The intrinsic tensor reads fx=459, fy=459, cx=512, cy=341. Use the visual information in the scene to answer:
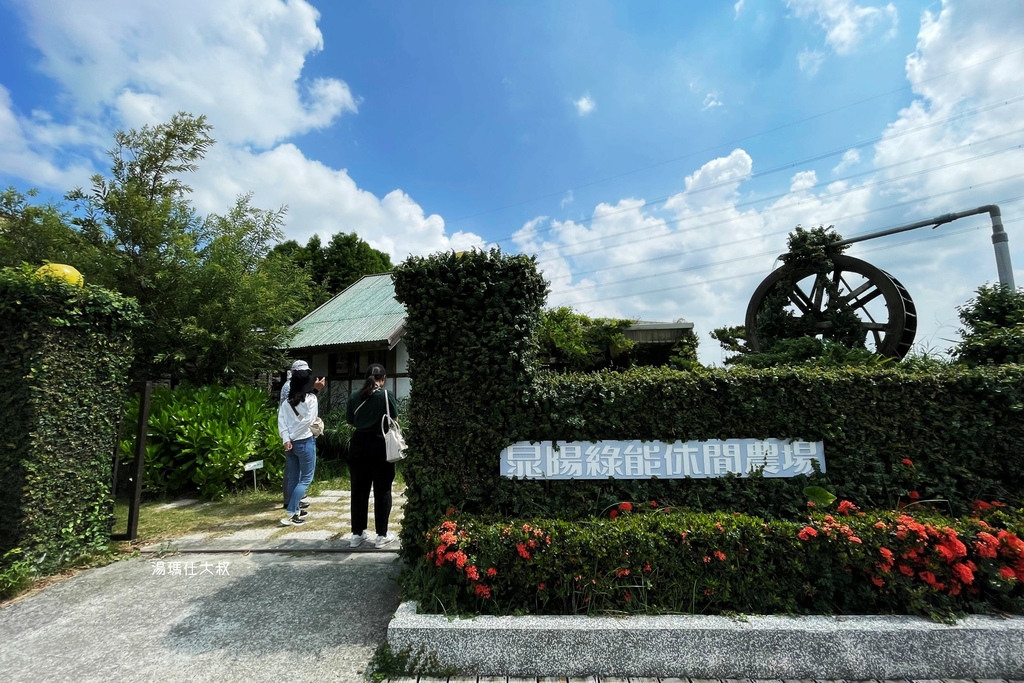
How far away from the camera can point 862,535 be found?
2670 mm

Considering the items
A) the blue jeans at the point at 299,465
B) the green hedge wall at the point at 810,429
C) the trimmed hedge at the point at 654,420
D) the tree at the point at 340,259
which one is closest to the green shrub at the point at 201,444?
the blue jeans at the point at 299,465

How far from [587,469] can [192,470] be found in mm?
6011

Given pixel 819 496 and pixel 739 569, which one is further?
pixel 819 496

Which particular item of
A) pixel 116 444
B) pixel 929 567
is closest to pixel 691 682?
pixel 929 567

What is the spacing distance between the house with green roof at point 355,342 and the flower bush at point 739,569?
6779 mm

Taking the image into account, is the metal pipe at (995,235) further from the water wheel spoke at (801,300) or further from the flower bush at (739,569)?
the flower bush at (739,569)

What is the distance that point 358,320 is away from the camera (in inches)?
447

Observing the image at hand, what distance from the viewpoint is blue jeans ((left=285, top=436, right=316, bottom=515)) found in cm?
495

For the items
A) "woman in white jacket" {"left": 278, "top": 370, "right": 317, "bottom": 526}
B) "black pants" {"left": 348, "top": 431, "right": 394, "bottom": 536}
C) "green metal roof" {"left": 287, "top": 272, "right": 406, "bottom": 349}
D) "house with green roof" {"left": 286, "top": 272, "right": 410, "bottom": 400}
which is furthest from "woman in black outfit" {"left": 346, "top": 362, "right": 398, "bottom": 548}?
"house with green roof" {"left": 286, "top": 272, "right": 410, "bottom": 400}

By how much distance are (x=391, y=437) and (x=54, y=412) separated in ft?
8.65

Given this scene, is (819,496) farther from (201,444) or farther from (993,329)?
(201,444)

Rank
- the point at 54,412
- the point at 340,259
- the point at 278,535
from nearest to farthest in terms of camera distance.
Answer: the point at 54,412 → the point at 278,535 → the point at 340,259

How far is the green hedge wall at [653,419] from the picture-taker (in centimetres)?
319

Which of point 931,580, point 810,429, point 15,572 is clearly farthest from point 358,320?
point 931,580
